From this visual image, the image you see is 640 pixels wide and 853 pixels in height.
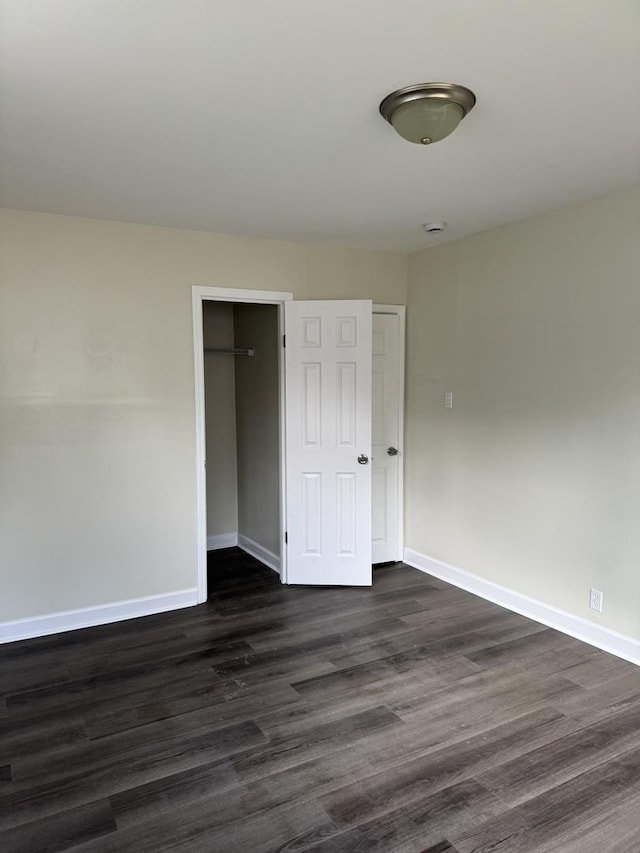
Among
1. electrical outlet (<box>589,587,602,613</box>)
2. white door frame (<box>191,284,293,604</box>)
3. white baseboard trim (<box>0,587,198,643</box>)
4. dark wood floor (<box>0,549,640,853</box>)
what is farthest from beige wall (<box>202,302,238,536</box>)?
electrical outlet (<box>589,587,602,613</box>)

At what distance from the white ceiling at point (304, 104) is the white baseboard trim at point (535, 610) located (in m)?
2.44

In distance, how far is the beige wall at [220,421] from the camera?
5277 mm

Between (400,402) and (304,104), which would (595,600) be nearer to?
(400,402)

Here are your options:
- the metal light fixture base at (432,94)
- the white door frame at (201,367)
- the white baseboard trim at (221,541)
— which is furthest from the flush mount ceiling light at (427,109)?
the white baseboard trim at (221,541)

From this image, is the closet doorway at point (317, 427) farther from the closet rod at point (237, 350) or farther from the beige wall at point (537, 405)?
the beige wall at point (537, 405)

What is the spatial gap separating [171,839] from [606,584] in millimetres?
2544

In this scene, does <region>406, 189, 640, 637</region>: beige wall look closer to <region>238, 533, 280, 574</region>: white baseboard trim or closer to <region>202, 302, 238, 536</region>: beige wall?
<region>238, 533, 280, 574</region>: white baseboard trim

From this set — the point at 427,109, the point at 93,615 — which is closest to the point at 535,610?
the point at 93,615

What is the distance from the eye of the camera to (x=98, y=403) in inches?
143

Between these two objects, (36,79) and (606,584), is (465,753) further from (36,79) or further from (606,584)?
(36,79)

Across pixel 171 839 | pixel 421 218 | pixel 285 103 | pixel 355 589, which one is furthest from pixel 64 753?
pixel 421 218

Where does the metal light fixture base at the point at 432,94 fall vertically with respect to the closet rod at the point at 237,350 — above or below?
above

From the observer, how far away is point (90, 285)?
11.7 ft

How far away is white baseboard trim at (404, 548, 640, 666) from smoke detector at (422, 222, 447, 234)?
2.42 metres
